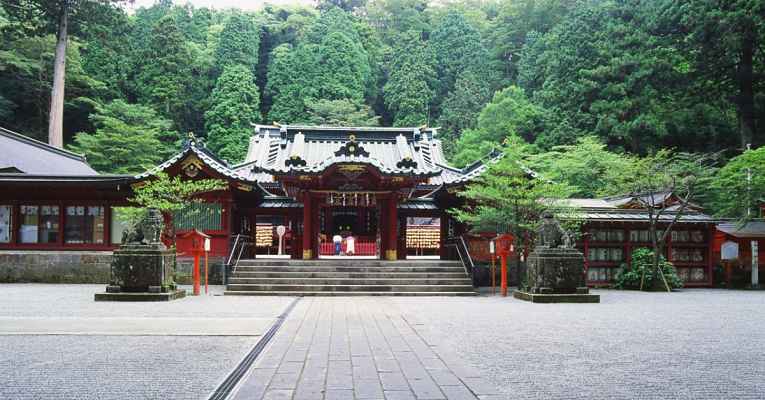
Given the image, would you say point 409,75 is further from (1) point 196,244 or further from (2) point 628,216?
(1) point 196,244

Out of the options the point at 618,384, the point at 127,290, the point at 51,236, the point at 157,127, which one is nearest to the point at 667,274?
the point at 618,384

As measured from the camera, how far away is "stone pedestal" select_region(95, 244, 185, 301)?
13.0 m

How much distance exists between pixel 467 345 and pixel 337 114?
36.7 metres

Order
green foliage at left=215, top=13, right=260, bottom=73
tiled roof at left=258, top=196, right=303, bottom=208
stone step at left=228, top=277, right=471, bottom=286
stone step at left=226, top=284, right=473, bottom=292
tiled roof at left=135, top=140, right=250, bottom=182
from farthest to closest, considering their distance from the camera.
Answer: green foliage at left=215, top=13, right=260, bottom=73 < tiled roof at left=258, top=196, right=303, bottom=208 < tiled roof at left=135, top=140, right=250, bottom=182 < stone step at left=228, top=277, right=471, bottom=286 < stone step at left=226, top=284, right=473, bottom=292

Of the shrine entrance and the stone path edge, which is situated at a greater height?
the shrine entrance

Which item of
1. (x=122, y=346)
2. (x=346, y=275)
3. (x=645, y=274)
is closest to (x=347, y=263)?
(x=346, y=275)

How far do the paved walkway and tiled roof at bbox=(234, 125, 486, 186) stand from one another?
31.8 feet

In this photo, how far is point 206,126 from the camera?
43875 millimetres

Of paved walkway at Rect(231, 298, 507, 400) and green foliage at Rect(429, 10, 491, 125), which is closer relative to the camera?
paved walkway at Rect(231, 298, 507, 400)

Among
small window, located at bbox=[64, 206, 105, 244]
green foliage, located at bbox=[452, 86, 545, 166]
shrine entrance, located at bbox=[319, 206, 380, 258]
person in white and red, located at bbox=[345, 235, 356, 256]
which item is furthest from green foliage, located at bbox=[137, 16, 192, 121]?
person in white and red, located at bbox=[345, 235, 356, 256]

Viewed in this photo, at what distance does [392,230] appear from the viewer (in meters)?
18.3

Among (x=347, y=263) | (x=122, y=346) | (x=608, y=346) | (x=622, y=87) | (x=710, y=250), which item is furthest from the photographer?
(x=622, y=87)

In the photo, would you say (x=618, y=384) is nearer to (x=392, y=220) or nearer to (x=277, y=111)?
(x=392, y=220)

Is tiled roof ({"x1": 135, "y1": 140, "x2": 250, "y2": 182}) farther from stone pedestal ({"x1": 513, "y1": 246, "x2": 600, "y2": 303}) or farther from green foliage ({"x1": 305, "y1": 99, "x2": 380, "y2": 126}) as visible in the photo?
green foliage ({"x1": 305, "y1": 99, "x2": 380, "y2": 126})
